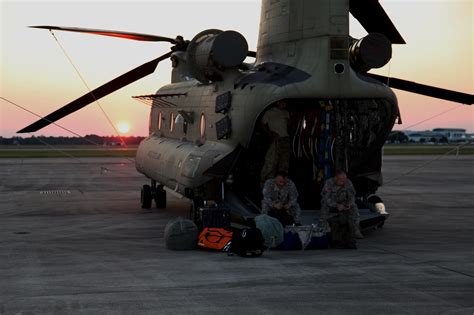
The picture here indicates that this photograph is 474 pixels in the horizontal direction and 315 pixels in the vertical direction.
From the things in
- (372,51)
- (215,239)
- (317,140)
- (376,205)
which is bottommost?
(215,239)

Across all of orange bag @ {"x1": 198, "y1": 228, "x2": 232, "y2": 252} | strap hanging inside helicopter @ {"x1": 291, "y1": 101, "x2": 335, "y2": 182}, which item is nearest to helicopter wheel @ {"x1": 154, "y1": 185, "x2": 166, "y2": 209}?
strap hanging inside helicopter @ {"x1": 291, "y1": 101, "x2": 335, "y2": 182}

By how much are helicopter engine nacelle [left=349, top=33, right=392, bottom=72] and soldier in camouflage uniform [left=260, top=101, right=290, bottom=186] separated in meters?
1.91

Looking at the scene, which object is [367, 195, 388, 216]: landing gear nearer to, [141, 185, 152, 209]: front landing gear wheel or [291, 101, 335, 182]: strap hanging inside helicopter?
[291, 101, 335, 182]: strap hanging inside helicopter

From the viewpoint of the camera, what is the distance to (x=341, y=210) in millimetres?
13352

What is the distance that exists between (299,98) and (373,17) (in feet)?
11.1

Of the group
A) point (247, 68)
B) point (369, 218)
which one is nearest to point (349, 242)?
point (369, 218)

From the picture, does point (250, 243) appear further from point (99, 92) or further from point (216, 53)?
point (99, 92)

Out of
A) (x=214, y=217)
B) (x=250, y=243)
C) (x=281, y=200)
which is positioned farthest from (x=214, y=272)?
(x=281, y=200)

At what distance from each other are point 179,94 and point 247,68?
3101 millimetres

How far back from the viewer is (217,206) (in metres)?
14.6

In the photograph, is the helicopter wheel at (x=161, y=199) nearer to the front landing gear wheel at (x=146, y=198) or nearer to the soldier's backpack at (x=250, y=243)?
the front landing gear wheel at (x=146, y=198)

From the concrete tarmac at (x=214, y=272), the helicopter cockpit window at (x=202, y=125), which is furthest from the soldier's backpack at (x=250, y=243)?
the helicopter cockpit window at (x=202, y=125)

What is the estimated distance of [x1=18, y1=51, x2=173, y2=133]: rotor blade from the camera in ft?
60.3

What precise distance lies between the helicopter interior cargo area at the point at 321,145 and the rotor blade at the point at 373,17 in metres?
1.98
